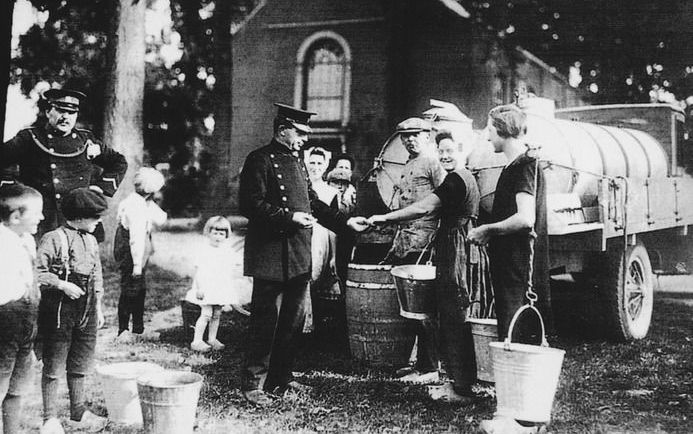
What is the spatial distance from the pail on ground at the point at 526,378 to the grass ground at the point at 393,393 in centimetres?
40

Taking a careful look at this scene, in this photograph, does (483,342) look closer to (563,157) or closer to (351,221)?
(351,221)

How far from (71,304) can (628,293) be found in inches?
169

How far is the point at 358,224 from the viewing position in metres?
4.23

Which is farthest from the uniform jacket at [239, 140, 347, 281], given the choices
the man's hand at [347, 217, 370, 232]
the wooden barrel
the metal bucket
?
the wooden barrel

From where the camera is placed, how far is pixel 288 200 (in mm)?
3812

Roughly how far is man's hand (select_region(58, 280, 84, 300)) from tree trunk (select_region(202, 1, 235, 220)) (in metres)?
2.55

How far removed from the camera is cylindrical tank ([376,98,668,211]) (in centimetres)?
454

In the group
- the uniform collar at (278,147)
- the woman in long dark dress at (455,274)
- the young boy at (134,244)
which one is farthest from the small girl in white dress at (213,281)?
the woman in long dark dress at (455,274)

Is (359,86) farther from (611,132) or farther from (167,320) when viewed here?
(167,320)

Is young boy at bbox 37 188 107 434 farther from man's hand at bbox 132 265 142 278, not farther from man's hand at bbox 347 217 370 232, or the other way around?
man's hand at bbox 132 265 142 278

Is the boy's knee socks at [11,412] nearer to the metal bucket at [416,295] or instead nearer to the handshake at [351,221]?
the handshake at [351,221]

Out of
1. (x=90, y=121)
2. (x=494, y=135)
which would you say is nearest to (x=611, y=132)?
(x=494, y=135)

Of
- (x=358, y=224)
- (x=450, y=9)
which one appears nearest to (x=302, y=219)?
(x=358, y=224)

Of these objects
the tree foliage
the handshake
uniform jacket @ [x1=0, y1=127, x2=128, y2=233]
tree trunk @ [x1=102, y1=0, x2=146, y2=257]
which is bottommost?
the handshake
